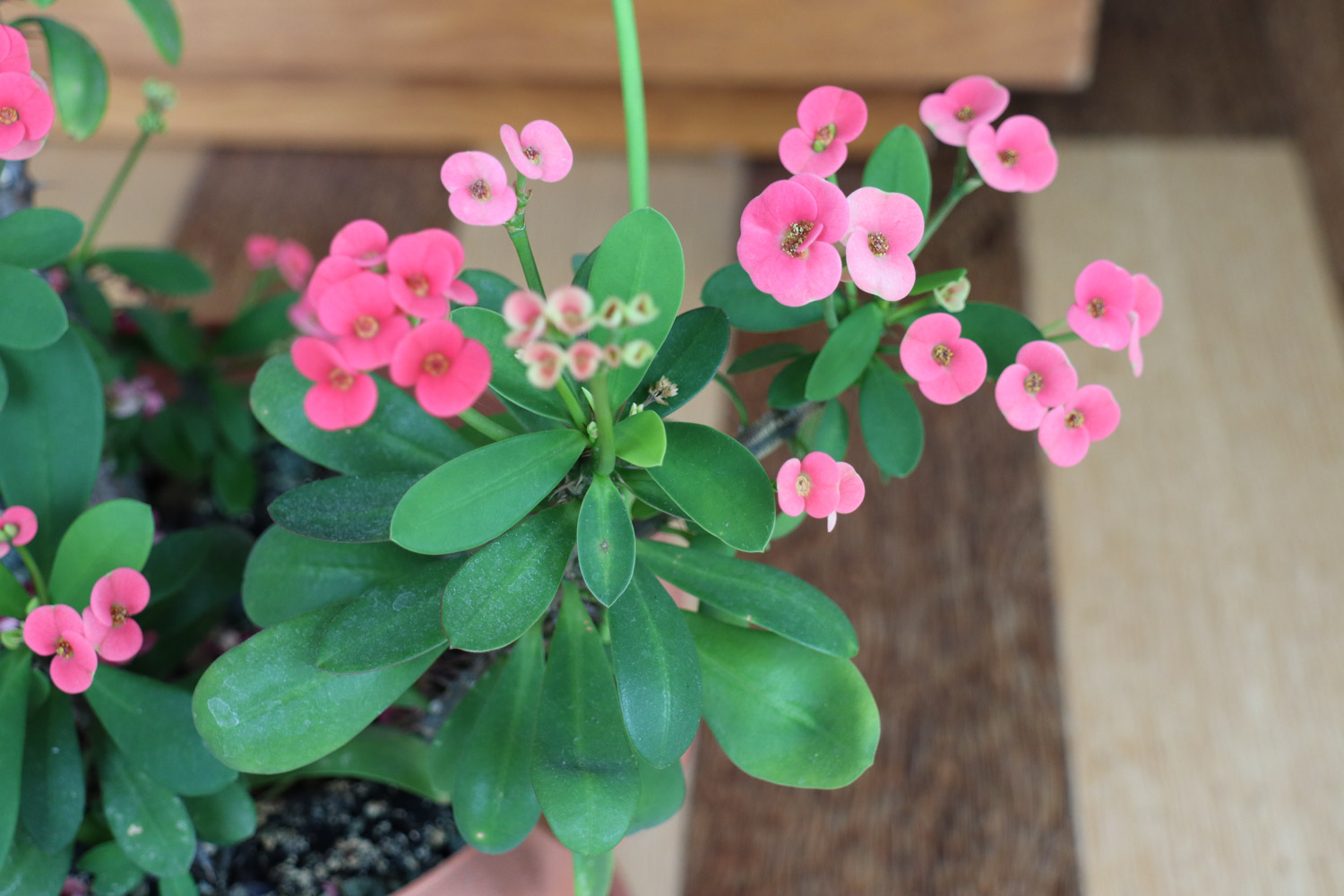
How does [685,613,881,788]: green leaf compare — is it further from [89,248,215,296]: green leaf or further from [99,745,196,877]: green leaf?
[89,248,215,296]: green leaf

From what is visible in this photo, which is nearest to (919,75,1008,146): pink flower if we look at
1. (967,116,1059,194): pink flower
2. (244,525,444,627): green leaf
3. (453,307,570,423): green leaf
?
(967,116,1059,194): pink flower

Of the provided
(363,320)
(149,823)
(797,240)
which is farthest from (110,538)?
(797,240)

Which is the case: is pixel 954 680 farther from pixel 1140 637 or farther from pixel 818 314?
pixel 818 314

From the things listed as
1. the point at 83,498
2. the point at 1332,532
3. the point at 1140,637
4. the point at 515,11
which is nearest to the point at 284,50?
the point at 515,11

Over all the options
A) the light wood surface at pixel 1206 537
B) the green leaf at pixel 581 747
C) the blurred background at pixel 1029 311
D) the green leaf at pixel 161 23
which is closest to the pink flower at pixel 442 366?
the green leaf at pixel 581 747

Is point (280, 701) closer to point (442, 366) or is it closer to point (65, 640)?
point (65, 640)

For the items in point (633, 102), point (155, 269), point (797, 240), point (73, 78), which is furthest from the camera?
point (155, 269)

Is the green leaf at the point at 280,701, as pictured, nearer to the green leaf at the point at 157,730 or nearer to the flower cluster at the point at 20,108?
the green leaf at the point at 157,730
